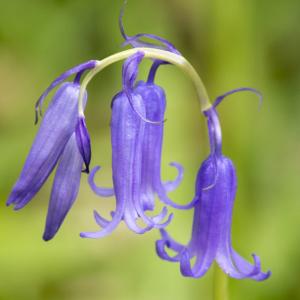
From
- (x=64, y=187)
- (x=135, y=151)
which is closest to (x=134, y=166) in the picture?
(x=135, y=151)

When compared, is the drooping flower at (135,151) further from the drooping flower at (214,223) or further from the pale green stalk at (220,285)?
the pale green stalk at (220,285)

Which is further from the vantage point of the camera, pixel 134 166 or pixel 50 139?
pixel 134 166

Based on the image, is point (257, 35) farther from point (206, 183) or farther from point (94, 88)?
point (206, 183)

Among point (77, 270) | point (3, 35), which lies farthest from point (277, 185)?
point (3, 35)

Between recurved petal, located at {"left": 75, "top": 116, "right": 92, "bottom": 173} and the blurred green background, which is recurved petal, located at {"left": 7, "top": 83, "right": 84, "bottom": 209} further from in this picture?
the blurred green background

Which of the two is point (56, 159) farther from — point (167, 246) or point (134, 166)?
point (167, 246)

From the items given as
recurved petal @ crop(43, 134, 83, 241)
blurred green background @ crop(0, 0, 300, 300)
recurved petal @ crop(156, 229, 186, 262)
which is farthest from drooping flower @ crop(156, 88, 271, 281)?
blurred green background @ crop(0, 0, 300, 300)
